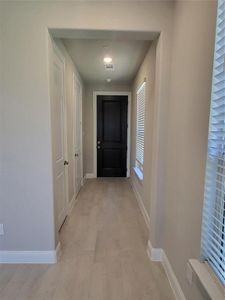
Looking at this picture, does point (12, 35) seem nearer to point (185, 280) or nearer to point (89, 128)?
Answer: point (185, 280)

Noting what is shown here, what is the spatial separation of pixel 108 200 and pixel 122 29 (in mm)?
2905

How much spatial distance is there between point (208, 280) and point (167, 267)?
91cm

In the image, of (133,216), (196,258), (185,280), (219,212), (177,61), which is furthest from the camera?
(133,216)

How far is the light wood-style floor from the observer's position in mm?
1726

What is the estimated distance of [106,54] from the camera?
10.4ft

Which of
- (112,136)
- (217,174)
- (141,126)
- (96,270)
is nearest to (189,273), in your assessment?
(217,174)

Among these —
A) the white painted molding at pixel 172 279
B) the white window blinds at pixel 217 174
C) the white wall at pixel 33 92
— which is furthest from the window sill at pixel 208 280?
the white wall at pixel 33 92

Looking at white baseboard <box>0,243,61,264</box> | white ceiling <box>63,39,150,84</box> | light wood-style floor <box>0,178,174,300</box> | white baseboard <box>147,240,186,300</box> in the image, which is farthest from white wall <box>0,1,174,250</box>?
white baseboard <box>147,240,186,300</box>

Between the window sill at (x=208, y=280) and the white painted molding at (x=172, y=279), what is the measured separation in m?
0.48

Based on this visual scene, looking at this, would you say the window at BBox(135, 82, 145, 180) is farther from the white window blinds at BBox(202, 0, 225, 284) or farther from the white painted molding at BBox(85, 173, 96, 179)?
the white window blinds at BBox(202, 0, 225, 284)

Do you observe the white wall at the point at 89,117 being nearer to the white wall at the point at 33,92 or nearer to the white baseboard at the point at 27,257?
the white wall at the point at 33,92

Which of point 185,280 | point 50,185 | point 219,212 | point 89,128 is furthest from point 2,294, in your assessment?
point 89,128

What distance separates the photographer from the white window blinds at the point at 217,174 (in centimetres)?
112

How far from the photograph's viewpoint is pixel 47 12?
1.86 m
